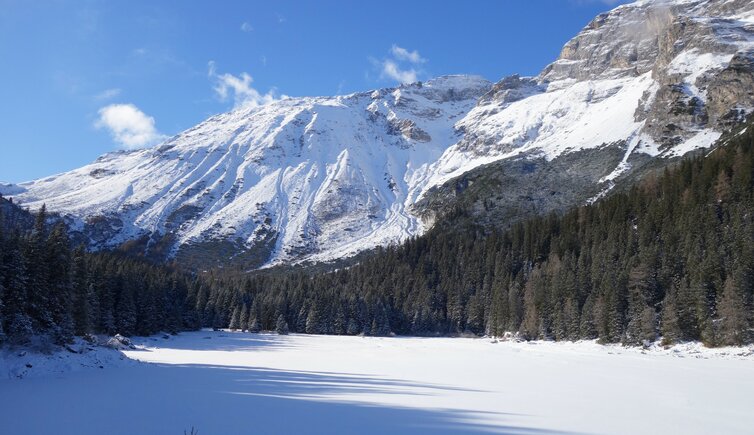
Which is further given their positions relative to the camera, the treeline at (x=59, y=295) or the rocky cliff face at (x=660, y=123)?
the rocky cliff face at (x=660, y=123)

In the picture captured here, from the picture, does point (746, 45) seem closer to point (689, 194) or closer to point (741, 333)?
point (689, 194)

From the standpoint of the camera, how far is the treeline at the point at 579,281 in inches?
2042

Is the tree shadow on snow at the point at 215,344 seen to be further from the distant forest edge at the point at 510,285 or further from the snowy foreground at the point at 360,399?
the snowy foreground at the point at 360,399

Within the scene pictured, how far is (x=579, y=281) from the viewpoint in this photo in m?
70.3

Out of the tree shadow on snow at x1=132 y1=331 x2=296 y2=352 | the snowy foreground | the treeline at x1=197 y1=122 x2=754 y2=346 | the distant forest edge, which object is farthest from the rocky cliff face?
the snowy foreground

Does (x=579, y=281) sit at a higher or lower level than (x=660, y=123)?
lower

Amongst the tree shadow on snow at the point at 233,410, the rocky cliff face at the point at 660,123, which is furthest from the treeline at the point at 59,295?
the rocky cliff face at the point at 660,123

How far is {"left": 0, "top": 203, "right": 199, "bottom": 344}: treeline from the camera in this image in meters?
30.6

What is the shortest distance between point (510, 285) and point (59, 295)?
69474mm

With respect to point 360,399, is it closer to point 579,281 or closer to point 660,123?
point 579,281

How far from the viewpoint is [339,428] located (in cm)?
1394

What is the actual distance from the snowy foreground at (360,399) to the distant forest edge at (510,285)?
10831 mm

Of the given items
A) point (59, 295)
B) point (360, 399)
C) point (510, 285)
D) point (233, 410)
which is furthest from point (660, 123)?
point (233, 410)

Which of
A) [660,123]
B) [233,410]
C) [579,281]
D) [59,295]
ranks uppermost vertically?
[660,123]
